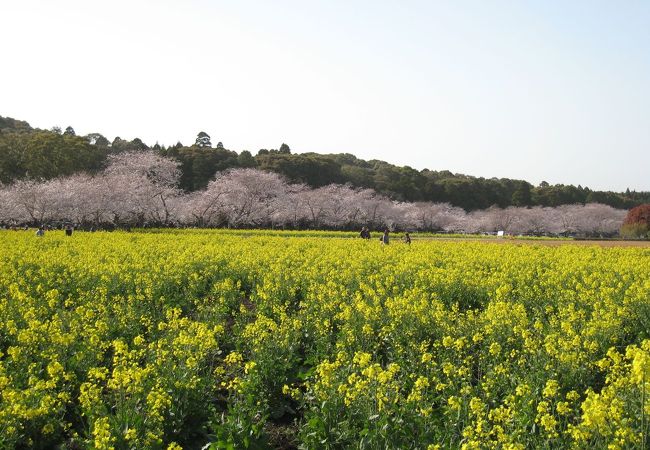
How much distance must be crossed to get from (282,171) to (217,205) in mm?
20029

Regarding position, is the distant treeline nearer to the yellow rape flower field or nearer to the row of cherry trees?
the row of cherry trees

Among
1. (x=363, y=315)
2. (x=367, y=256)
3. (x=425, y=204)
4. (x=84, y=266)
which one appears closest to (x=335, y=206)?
(x=425, y=204)

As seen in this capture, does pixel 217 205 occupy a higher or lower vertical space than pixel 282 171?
lower

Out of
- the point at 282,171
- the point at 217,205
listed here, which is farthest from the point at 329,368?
the point at 282,171

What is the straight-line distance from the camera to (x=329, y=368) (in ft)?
17.1

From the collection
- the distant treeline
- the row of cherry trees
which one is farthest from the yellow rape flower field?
the distant treeline

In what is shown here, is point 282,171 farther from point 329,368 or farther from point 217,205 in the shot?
point 329,368

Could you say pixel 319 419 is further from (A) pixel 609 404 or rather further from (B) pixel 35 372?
(B) pixel 35 372

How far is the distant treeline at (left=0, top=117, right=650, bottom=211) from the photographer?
2215 inches

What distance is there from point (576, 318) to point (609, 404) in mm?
3702

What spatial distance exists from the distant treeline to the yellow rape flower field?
4823cm

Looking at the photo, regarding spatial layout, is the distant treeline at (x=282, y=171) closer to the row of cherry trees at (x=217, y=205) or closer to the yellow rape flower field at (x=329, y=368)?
the row of cherry trees at (x=217, y=205)

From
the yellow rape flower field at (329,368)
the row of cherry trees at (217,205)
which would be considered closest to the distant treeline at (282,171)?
the row of cherry trees at (217,205)

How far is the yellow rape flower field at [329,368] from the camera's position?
4.46 meters
